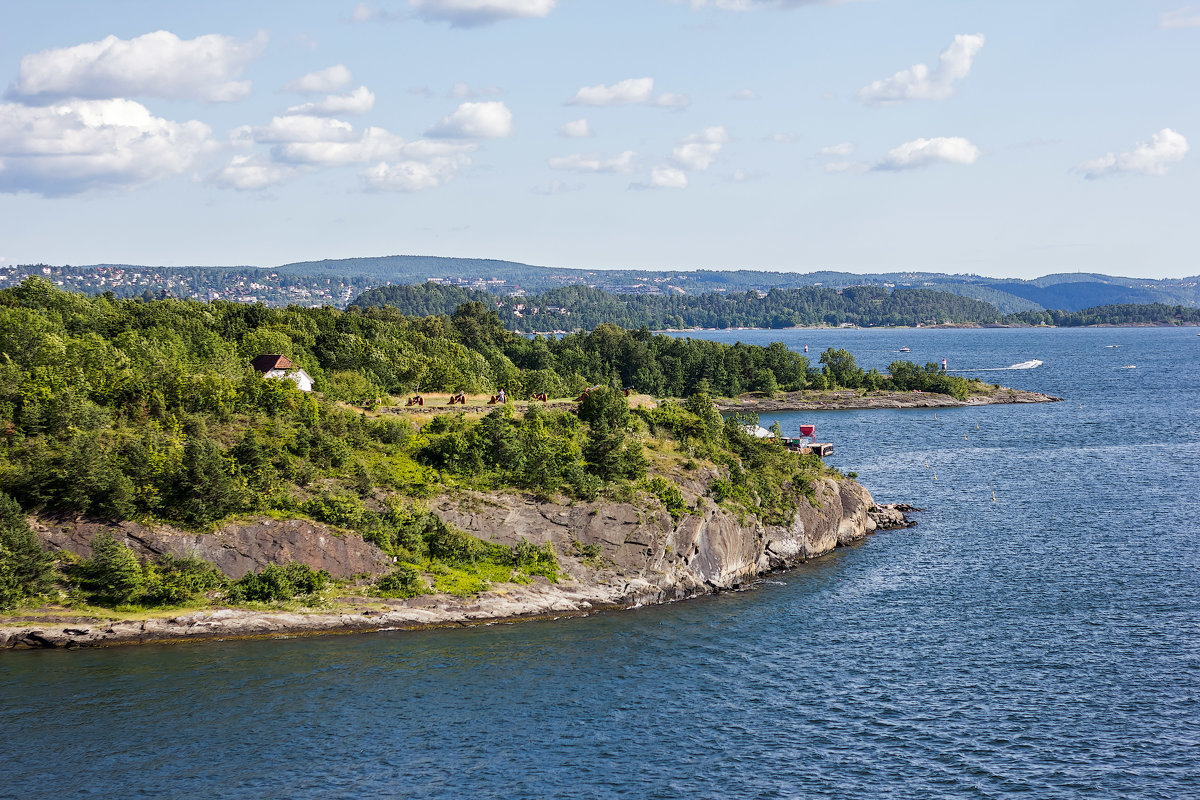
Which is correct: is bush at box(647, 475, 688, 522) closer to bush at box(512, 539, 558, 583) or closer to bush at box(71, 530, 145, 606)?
bush at box(512, 539, 558, 583)

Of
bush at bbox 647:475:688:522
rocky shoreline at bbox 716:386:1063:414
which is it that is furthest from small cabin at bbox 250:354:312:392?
rocky shoreline at bbox 716:386:1063:414

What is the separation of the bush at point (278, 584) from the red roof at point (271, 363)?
35795mm

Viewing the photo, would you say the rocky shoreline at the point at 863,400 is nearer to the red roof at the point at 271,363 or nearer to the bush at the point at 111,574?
the red roof at the point at 271,363

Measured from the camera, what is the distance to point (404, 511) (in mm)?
65188

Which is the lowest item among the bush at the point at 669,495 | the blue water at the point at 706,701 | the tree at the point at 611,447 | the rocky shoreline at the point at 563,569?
the blue water at the point at 706,701

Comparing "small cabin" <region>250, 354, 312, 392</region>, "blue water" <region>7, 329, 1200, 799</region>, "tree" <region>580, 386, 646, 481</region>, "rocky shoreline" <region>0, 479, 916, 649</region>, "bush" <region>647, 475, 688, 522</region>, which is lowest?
"blue water" <region>7, 329, 1200, 799</region>

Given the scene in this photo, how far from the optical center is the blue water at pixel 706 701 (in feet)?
133

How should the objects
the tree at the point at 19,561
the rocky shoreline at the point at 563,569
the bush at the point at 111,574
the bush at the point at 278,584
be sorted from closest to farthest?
the tree at the point at 19,561 → the rocky shoreline at the point at 563,569 → the bush at the point at 111,574 → the bush at the point at 278,584

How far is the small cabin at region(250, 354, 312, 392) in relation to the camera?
88075 mm

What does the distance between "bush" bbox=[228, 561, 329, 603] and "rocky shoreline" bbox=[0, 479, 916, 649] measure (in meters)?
1.33

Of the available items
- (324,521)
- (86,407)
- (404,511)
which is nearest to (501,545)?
(404,511)

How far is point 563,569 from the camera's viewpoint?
213 feet

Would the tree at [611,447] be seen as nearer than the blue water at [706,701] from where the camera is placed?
No

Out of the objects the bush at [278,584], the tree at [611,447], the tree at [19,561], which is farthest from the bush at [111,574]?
the tree at [611,447]
